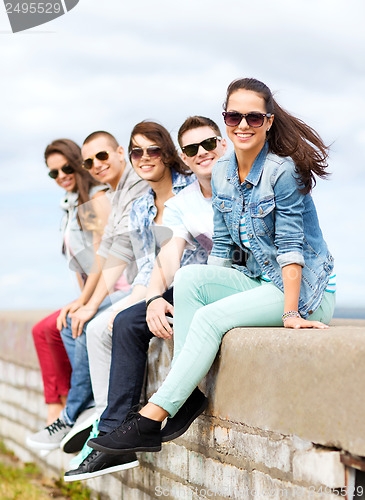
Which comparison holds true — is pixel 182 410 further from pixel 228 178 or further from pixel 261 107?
pixel 261 107

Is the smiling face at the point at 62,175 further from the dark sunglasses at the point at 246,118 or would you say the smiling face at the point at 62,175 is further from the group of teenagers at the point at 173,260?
the dark sunglasses at the point at 246,118

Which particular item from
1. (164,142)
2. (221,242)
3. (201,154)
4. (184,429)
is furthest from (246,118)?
(184,429)

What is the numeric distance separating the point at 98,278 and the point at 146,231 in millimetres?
786

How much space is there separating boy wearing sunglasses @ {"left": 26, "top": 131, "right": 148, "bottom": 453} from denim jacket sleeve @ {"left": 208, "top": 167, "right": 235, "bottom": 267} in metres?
1.22

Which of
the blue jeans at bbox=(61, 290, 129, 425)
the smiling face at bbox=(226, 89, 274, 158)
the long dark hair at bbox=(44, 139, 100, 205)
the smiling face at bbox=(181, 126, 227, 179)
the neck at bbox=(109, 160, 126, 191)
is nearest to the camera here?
the smiling face at bbox=(226, 89, 274, 158)

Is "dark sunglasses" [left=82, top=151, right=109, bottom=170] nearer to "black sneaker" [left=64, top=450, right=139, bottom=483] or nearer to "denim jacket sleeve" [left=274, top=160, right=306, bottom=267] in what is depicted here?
"denim jacket sleeve" [left=274, top=160, right=306, bottom=267]

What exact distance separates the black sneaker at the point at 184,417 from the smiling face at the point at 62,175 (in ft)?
8.78

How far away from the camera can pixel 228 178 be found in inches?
123

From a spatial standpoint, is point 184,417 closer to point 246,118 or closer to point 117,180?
point 246,118

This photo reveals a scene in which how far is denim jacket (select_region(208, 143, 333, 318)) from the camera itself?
2.90m

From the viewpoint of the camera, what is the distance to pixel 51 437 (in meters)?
4.82

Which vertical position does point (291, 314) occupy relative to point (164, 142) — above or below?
below

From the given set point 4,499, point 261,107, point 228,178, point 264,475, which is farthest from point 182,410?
point 4,499

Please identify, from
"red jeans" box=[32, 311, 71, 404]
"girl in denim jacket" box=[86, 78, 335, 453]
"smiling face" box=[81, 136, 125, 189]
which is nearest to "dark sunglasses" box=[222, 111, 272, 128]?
"girl in denim jacket" box=[86, 78, 335, 453]
